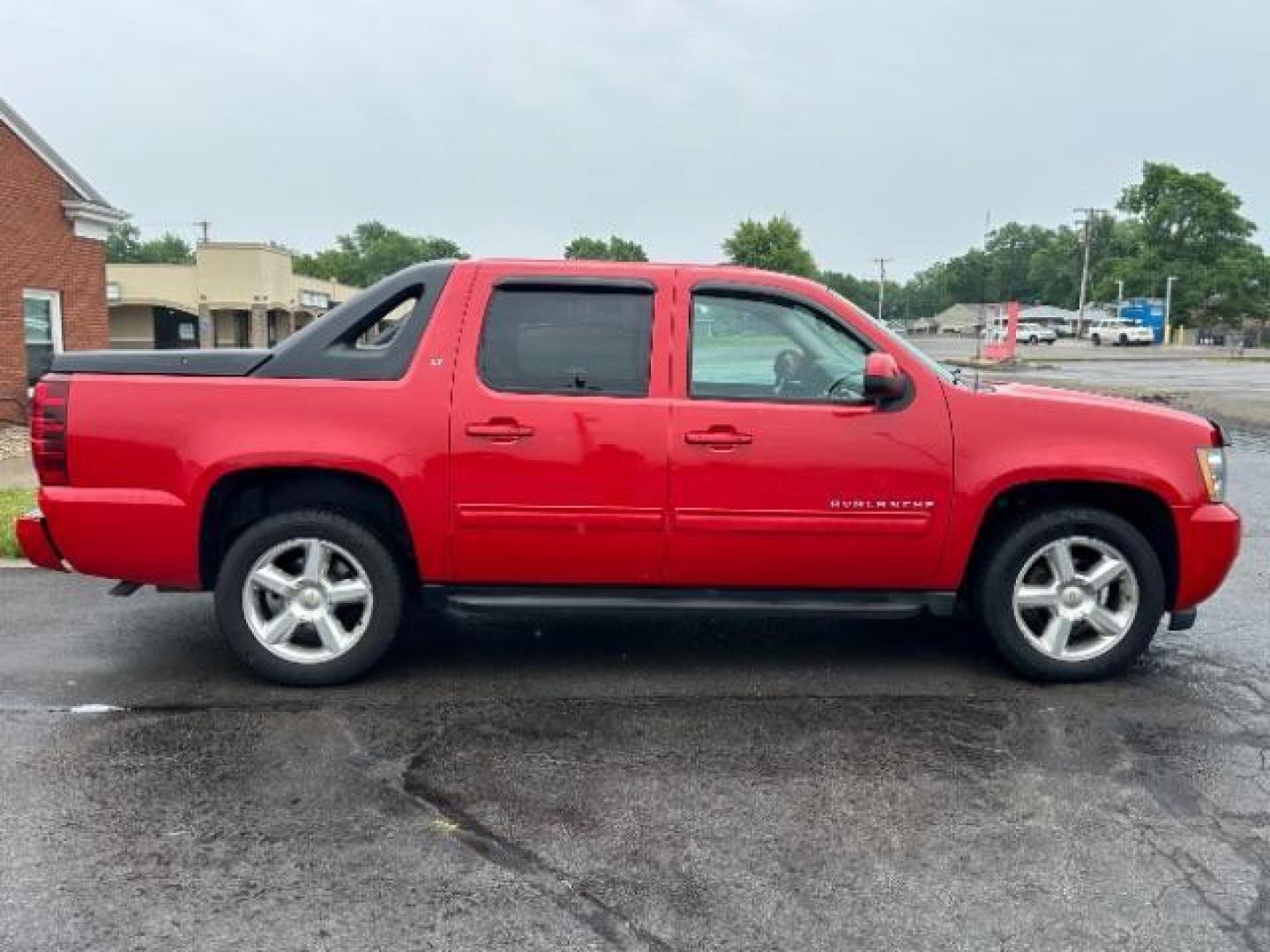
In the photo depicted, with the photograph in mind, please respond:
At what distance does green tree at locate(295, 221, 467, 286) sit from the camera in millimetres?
113688

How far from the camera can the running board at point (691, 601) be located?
15.4 feet

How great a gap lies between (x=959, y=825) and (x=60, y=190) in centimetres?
1878

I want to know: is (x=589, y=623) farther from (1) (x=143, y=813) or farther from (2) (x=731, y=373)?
(1) (x=143, y=813)

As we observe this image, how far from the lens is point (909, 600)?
4.79m

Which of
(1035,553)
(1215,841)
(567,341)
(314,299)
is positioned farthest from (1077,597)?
(314,299)

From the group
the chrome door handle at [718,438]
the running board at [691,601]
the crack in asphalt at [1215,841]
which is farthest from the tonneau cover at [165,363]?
the crack in asphalt at [1215,841]

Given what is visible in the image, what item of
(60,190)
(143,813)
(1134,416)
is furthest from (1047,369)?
(143,813)

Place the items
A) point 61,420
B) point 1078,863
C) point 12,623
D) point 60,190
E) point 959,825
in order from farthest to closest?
point 60,190 < point 12,623 < point 61,420 < point 959,825 < point 1078,863

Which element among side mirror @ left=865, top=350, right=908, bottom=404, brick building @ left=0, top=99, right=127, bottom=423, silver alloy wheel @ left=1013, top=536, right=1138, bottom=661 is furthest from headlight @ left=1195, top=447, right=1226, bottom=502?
brick building @ left=0, top=99, right=127, bottom=423

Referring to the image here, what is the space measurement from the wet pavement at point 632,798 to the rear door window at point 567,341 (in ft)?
4.45

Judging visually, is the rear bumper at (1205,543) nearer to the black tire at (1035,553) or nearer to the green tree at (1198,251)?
the black tire at (1035,553)

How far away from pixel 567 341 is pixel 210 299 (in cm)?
3767

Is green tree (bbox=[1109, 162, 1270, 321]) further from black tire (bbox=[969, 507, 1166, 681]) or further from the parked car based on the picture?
black tire (bbox=[969, 507, 1166, 681])

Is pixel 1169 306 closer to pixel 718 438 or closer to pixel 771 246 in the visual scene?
pixel 771 246
